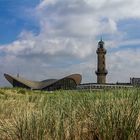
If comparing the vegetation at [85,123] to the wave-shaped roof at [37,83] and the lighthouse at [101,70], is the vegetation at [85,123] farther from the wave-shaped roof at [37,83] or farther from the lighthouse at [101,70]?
the lighthouse at [101,70]

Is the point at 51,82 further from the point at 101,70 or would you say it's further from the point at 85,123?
the point at 85,123

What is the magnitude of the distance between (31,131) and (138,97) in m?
2.37

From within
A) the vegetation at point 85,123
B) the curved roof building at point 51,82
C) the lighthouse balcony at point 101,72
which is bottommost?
the vegetation at point 85,123

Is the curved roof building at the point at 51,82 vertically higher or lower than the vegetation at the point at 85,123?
higher

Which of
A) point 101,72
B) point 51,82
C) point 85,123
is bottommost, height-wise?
point 85,123

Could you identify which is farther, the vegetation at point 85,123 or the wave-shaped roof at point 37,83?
the wave-shaped roof at point 37,83

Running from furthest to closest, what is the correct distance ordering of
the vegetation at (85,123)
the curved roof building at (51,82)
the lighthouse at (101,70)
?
1. the lighthouse at (101,70)
2. the curved roof building at (51,82)
3. the vegetation at (85,123)

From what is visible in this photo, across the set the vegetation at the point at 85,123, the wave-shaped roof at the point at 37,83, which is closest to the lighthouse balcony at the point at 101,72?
the wave-shaped roof at the point at 37,83

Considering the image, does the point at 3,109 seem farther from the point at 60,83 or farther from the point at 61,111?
the point at 60,83

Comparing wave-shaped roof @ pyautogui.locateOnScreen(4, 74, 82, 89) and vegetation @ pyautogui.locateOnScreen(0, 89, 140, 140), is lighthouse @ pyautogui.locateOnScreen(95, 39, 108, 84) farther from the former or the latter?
vegetation @ pyautogui.locateOnScreen(0, 89, 140, 140)

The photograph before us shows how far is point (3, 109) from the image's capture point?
15.0 m

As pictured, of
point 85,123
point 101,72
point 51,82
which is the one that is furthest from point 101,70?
point 85,123

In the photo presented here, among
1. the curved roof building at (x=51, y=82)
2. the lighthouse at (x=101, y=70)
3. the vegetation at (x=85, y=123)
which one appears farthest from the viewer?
the lighthouse at (x=101, y=70)

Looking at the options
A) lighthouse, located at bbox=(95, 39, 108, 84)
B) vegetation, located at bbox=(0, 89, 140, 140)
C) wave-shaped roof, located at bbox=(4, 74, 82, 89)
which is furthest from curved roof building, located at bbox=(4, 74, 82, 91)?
vegetation, located at bbox=(0, 89, 140, 140)
